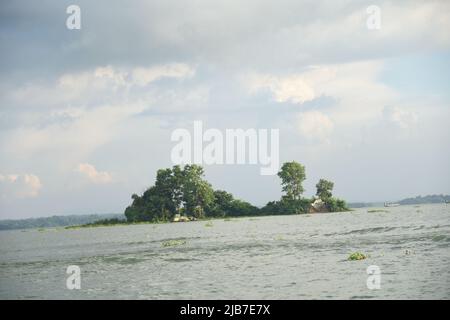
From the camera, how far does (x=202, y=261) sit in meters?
53.6

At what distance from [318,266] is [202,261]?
13900mm
